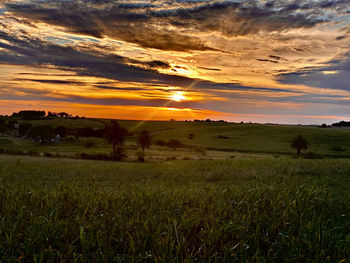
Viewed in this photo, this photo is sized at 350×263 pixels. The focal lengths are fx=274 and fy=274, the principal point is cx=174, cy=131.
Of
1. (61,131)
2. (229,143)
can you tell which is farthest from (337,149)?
(61,131)

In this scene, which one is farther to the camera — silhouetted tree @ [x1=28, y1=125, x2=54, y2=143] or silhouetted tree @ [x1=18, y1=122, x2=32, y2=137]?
silhouetted tree @ [x1=18, y1=122, x2=32, y2=137]

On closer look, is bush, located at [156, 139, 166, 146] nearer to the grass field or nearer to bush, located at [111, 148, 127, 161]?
the grass field

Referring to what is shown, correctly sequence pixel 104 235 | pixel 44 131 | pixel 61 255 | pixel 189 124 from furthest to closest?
pixel 189 124 < pixel 44 131 < pixel 104 235 < pixel 61 255

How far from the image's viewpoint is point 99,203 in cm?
309

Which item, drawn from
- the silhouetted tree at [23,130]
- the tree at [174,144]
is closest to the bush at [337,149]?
the tree at [174,144]

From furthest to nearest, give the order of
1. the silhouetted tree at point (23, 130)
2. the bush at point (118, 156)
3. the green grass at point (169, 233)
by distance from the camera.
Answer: the silhouetted tree at point (23, 130)
the bush at point (118, 156)
the green grass at point (169, 233)

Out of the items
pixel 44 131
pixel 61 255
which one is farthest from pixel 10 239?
pixel 44 131

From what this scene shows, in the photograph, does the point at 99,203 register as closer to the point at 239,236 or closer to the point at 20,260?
the point at 20,260

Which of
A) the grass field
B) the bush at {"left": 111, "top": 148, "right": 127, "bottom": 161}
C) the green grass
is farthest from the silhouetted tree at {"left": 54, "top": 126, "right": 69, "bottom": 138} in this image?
the green grass

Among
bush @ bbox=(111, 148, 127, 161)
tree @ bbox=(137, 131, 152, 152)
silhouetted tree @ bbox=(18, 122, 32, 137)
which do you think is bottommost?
bush @ bbox=(111, 148, 127, 161)

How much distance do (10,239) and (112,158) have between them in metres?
68.3

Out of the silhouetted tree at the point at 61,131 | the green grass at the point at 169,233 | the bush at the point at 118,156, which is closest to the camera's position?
the green grass at the point at 169,233

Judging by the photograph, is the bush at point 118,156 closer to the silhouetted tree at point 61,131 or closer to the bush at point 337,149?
the silhouetted tree at point 61,131

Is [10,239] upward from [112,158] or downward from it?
upward
